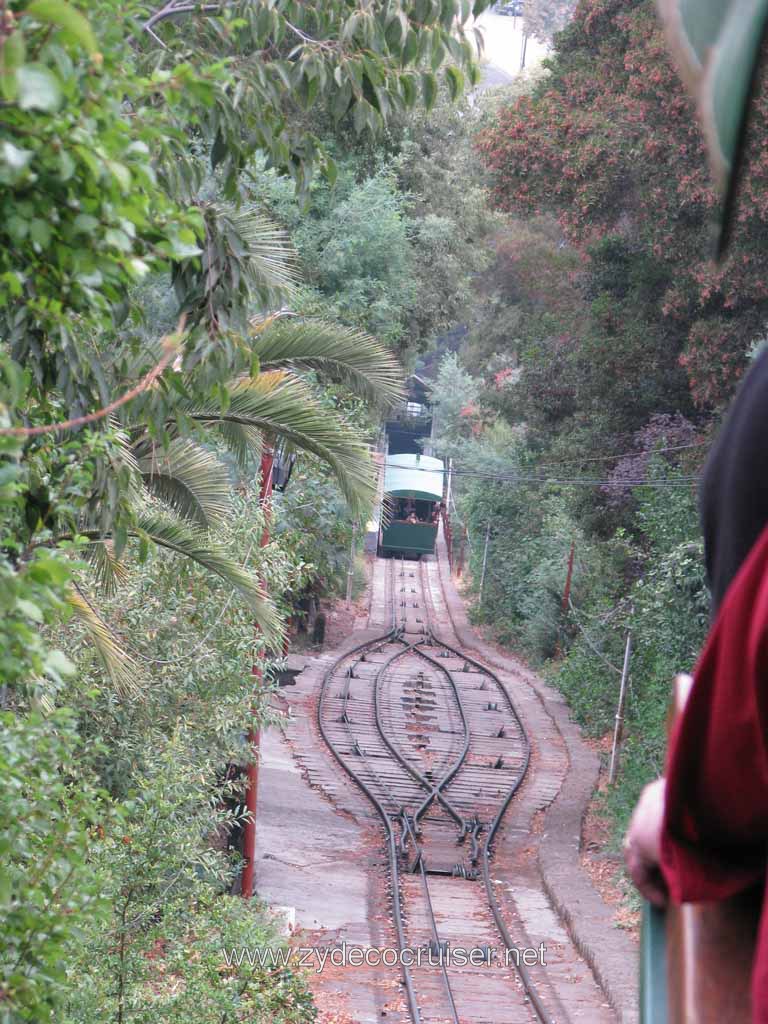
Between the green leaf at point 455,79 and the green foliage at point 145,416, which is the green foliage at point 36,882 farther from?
the green leaf at point 455,79

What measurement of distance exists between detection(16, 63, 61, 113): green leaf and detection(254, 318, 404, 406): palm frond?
5.49 meters

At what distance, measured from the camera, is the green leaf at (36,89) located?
1611 millimetres

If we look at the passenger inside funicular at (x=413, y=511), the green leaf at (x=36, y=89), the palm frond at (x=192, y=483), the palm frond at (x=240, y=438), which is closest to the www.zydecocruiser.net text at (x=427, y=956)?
the palm frond at (x=192, y=483)

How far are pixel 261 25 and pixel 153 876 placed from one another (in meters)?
4.81

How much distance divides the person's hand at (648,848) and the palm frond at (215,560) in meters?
5.55

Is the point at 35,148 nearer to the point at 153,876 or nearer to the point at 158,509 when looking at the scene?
the point at 153,876

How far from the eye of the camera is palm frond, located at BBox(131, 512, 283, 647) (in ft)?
21.7

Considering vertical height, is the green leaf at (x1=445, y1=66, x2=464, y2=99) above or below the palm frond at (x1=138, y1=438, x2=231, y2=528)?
above

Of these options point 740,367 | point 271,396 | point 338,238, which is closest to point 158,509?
point 271,396

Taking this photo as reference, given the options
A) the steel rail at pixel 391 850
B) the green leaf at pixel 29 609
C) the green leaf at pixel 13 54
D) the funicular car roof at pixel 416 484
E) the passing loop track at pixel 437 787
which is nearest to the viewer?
the green leaf at pixel 13 54

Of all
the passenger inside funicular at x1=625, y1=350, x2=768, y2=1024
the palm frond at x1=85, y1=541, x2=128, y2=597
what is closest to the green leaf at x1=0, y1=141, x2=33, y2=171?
the passenger inside funicular at x1=625, y1=350, x2=768, y2=1024

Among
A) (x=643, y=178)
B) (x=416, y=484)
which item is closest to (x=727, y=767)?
(x=643, y=178)

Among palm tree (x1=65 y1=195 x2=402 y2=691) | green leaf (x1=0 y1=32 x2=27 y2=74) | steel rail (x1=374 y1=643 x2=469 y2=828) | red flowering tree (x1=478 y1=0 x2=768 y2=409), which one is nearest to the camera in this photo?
green leaf (x1=0 y1=32 x2=27 y2=74)

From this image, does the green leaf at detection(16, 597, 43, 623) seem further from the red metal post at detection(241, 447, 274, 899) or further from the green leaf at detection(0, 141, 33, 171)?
the red metal post at detection(241, 447, 274, 899)
